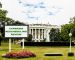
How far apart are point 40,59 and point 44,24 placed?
458 ft

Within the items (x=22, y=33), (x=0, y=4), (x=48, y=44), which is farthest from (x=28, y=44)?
(x=22, y=33)

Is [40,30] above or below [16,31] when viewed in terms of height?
below

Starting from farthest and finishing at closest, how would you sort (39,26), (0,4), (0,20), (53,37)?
(39,26), (53,37), (0,20), (0,4)

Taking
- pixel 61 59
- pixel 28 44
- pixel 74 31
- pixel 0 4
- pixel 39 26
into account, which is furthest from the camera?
pixel 39 26

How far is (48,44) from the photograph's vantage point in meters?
76.0

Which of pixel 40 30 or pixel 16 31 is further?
pixel 40 30

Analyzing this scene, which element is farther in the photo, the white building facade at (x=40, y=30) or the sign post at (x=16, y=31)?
the white building facade at (x=40, y=30)

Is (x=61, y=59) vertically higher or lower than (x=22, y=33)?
lower

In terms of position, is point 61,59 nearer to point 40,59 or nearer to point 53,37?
point 40,59

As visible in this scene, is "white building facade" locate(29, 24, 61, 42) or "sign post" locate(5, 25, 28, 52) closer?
"sign post" locate(5, 25, 28, 52)

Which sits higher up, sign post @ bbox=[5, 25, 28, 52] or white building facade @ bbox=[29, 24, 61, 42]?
sign post @ bbox=[5, 25, 28, 52]

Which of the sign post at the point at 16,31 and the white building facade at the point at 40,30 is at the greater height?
the sign post at the point at 16,31

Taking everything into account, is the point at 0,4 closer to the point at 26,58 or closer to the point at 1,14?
the point at 1,14

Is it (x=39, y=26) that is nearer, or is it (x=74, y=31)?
(x=74, y=31)
